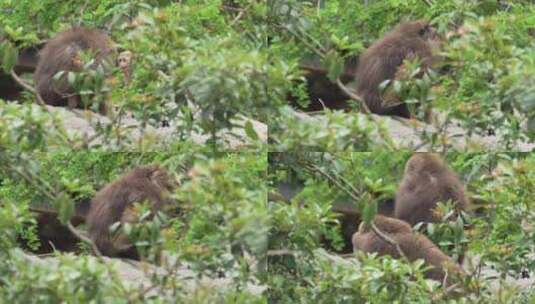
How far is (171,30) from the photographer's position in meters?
6.69

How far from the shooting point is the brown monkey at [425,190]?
713 centimetres

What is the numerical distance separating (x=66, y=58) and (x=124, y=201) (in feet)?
2.01

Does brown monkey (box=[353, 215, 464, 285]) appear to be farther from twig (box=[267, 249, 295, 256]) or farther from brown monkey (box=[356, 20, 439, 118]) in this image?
brown monkey (box=[356, 20, 439, 118])

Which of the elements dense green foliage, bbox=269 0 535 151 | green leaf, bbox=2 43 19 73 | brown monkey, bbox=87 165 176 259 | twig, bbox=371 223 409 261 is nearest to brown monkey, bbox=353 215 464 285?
twig, bbox=371 223 409 261

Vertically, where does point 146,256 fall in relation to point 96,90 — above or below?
below

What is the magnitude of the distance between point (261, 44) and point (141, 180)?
0.67 meters

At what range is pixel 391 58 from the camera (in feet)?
23.4

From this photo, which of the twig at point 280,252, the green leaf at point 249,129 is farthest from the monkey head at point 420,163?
the green leaf at point 249,129

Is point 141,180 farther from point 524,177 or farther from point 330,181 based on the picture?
point 524,177

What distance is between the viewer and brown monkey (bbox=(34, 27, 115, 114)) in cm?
722

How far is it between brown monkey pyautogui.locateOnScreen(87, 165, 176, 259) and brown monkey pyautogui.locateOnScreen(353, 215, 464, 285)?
74 cm

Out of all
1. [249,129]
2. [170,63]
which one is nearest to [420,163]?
[249,129]

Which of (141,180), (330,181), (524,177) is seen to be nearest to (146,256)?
(141,180)

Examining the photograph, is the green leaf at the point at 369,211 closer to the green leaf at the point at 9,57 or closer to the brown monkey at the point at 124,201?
the brown monkey at the point at 124,201
